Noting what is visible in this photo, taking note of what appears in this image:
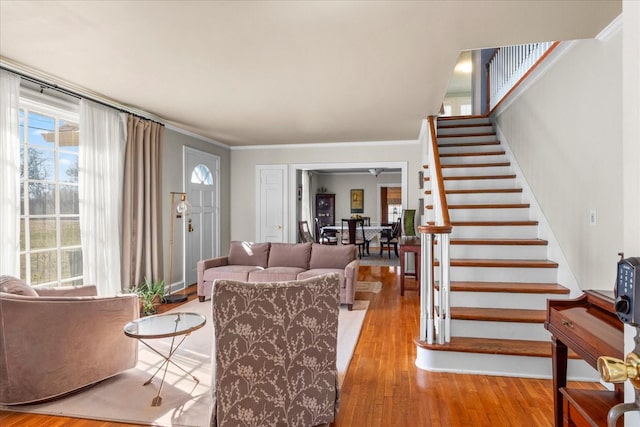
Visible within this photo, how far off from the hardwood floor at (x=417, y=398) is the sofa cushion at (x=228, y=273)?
6.39ft

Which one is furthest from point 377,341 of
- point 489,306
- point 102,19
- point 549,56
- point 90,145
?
point 90,145

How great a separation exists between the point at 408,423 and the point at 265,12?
102 inches

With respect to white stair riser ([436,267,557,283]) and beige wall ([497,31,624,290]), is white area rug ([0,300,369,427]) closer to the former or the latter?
white stair riser ([436,267,557,283])

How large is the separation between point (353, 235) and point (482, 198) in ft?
15.9

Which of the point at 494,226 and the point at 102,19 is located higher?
the point at 102,19

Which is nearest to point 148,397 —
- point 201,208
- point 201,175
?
point 201,208

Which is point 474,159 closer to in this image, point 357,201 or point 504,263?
point 504,263

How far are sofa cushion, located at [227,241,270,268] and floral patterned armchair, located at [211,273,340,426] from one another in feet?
10.7

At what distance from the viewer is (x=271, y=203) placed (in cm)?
711

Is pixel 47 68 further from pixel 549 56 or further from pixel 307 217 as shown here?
pixel 307 217

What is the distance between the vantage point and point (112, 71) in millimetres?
3262

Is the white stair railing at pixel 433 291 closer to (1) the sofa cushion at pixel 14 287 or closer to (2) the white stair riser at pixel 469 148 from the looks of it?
(2) the white stair riser at pixel 469 148

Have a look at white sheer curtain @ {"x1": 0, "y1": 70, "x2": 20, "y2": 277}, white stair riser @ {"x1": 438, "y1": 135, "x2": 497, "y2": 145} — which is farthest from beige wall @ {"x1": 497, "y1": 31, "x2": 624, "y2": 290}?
white sheer curtain @ {"x1": 0, "y1": 70, "x2": 20, "y2": 277}

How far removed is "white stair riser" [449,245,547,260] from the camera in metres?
3.56
